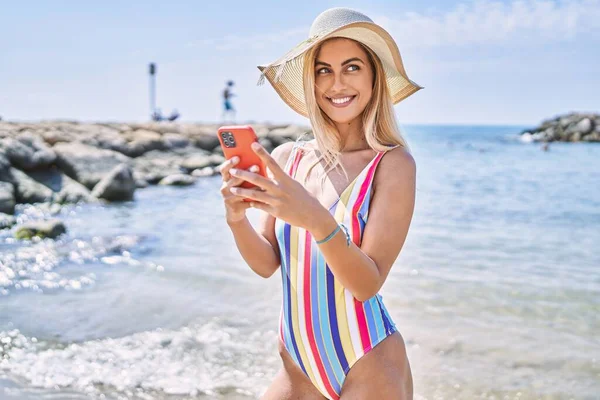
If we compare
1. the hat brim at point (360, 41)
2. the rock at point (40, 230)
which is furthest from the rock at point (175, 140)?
the hat brim at point (360, 41)

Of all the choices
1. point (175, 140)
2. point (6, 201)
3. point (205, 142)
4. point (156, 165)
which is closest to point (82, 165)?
point (6, 201)

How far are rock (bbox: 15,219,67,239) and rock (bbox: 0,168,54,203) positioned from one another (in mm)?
4740

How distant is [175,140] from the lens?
27.2 metres

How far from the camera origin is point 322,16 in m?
2.49

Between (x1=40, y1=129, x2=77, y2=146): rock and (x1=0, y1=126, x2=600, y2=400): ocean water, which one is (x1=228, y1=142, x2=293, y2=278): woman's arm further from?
(x1=40, y1=129, x2=77, y2=146): rock

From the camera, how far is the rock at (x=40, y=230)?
418 inches

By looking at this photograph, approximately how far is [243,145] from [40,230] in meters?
9.89

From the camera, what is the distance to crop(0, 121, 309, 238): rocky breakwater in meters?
15.3

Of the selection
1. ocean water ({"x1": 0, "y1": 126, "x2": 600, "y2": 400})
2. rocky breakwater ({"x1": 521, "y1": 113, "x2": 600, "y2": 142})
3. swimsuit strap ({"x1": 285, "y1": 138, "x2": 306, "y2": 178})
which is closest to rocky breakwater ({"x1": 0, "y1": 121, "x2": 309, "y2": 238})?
ocean water ({"x1": 0, "y1": 126, "x2": 600, "y2": 400})

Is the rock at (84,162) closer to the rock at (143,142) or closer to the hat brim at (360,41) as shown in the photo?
the rock at (143,142)

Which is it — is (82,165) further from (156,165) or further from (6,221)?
(6,221)

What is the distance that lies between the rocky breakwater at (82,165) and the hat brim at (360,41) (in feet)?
29.7

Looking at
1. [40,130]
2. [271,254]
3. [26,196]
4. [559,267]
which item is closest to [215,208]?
[26,196]

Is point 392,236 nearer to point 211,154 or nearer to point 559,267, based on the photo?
point 559,267
